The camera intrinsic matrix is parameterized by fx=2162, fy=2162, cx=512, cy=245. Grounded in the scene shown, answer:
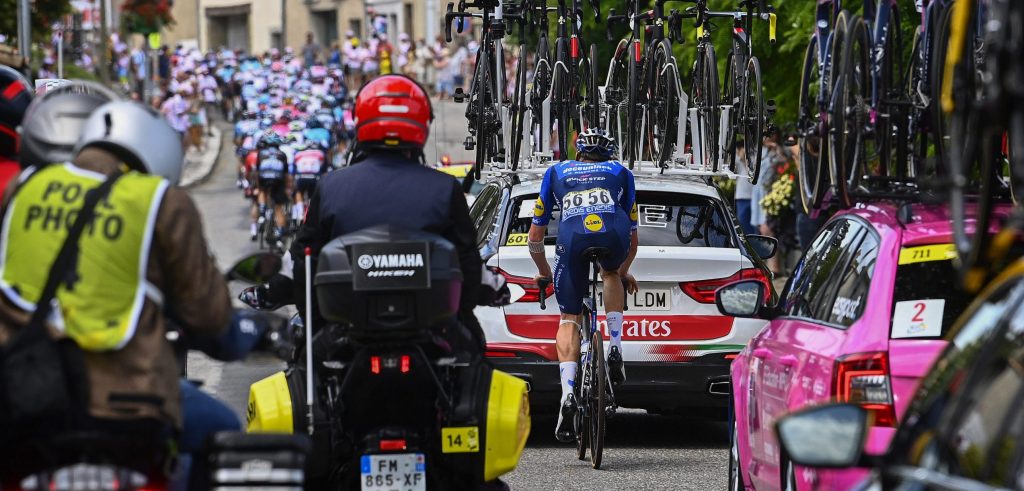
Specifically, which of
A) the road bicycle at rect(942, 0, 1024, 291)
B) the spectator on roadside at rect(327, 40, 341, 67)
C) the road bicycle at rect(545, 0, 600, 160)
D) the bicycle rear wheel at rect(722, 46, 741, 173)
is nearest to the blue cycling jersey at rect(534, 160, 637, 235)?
the bicycle rear wheel at rect(722, 46, 741, 173)

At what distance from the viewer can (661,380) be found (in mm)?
11406

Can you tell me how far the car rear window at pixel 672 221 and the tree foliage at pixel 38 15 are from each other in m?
23.6

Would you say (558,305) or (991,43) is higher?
(991,43)

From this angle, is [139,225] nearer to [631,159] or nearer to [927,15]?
[927,15]

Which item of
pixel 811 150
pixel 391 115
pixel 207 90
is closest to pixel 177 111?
pixel 207 90

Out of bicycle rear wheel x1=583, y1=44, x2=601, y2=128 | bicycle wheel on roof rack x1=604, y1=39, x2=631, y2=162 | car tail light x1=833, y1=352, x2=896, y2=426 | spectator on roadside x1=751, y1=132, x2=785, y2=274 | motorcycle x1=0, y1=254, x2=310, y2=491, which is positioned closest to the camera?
motorcycle x1=0, y1=254, x2=310, y2=491

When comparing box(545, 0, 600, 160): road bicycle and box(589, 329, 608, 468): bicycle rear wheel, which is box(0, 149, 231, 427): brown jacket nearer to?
box(589, 329, 608, 468): bicycle rear wheel

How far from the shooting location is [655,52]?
48.0 ft

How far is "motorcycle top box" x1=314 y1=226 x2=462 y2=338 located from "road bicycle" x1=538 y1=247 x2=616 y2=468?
4050mm

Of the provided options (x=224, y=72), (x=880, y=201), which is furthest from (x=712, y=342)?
(x=224, y=72)

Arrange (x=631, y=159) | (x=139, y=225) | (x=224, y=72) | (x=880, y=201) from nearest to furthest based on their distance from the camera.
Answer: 1. (x=139, y=225)
2. (x=880, y=201)
3. (x=631, y=159)
4. (x=224, y=72)

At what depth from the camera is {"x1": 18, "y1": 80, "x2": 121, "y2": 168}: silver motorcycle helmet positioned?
5.58m

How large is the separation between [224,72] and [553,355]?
56.7 meters

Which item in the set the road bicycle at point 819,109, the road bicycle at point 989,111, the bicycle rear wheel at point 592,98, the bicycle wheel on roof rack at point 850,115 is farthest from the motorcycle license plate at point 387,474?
the bicycle rear wheel at point 592,98
